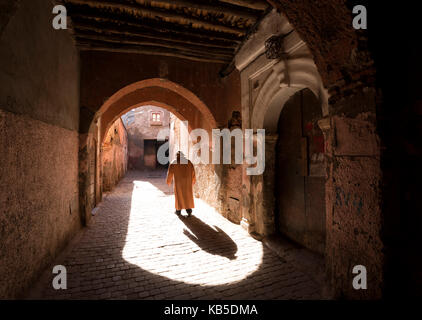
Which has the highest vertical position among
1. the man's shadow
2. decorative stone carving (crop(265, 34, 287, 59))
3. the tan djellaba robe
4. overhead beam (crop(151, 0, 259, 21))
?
overhead beam (crop(151, 0, 259, 21))

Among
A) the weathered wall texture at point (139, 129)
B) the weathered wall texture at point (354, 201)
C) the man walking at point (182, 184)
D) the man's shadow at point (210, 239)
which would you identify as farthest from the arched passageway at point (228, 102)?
the weathered wall texture at point (139, 129)

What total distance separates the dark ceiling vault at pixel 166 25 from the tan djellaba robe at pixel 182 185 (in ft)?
8.42

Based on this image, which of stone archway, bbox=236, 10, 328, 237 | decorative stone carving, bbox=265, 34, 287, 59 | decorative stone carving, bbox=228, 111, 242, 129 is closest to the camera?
stone archway, bbox=236, 10, 328, 237

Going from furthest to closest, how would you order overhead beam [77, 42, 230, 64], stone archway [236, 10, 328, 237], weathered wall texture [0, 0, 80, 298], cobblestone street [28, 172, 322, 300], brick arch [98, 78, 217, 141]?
1. brick arch [98, 78, 217, 141]
2. overhead beam [77, 42, 230, 64]
3. stone archway [236, 10, 328, 237]
4. cobblestone street [28, 172, 322, 300]
5. weathered wall texture [0, 0, 80, 298]

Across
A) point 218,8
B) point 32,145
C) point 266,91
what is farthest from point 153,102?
point 32,145

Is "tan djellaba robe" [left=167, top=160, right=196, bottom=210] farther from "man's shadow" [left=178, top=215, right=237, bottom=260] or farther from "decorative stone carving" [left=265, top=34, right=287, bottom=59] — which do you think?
"decorative stone carving" [left=265, top=34, right=287, bottom=59]

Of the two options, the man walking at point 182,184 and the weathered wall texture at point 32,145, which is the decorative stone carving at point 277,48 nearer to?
the weathered wall texture at point 32,145

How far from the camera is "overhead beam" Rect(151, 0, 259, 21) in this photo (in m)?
3.13

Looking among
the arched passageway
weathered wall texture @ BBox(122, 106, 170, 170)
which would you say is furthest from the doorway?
weathered wall texture @ BBox(122, 106, 170, 170)

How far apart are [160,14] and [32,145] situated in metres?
2.57

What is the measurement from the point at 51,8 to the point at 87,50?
5.54ft

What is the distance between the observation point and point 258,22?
3584 millimetres

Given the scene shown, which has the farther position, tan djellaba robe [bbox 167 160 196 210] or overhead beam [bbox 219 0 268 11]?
tan djellaba robe [bbox 167 160 196 210]

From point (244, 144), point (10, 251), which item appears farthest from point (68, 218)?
point (244, 144)
